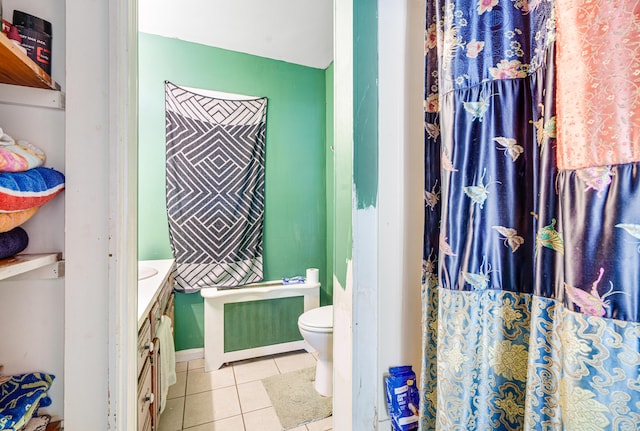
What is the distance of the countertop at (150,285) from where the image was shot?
3.69 ft

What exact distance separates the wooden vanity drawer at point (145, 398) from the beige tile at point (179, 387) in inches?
27.1

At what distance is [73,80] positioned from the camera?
71cm

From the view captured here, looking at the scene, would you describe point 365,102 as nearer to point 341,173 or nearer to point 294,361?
point 341,173

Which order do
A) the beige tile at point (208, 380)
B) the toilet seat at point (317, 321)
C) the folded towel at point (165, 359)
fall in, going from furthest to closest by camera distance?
the beige tile at point (208, 380), the toilet seat at point (317, 321), the folded towel at point (165, 359)

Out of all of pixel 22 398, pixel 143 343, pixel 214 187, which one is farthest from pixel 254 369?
pixel 22 398

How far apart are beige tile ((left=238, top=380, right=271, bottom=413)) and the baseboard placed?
530 millimetres

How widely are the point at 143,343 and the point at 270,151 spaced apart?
5.85ft

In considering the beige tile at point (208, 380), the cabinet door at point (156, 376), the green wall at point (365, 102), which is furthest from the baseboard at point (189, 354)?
the green wall at point (365, 102)

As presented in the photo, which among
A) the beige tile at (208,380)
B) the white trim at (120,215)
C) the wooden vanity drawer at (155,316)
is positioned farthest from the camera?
the beige tile at (208,380)

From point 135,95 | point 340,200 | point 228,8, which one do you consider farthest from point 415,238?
point 228,8

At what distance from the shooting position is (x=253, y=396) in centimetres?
185

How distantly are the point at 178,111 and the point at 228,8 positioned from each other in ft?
2.67

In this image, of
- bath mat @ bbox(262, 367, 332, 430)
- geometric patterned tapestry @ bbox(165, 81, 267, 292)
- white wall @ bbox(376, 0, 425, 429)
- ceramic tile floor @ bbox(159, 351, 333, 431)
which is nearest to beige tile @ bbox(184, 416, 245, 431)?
ceramic tile floor @ bbox(159, 351, 333, 431)

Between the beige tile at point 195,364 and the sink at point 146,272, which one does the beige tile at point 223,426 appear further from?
the sink at point 146,272
